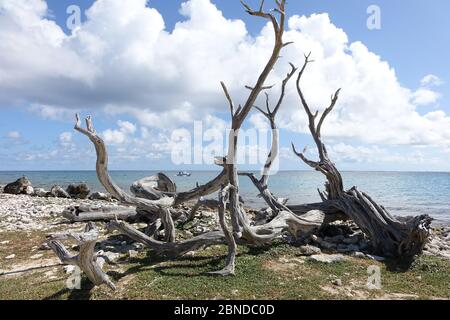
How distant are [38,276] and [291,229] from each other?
784 cm

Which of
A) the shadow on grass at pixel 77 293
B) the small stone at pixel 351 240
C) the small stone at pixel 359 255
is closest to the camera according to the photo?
the shadow on grass at pixel 77 293

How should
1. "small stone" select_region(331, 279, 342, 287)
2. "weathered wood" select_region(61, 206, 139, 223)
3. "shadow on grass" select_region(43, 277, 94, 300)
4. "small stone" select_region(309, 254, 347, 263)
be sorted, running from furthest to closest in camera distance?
"weathered wood" select_region(61, 206, 139, 223)
"small stone" select_region(309, 254, 347, 263)
"small stone" select_region(331, 279, 342, 287)
"shadow on grass" select_region(43, 277, 94, 300)

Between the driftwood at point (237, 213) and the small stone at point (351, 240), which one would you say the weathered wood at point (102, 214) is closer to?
the driftwood at point (237, 213)

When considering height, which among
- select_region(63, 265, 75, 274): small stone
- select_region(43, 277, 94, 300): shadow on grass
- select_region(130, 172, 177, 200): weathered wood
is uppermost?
select_region(130, 172, 177, 200): weathered wood

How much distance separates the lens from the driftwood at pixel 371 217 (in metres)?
11.0

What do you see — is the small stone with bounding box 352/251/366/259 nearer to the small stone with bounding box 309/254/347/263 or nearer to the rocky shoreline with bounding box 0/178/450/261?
the rocky shoreline with bounding box 0/178/450/261

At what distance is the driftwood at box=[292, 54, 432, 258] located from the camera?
1102 centimetres

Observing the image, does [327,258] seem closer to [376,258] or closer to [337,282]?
[376,258]

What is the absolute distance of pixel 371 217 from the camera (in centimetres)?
1241

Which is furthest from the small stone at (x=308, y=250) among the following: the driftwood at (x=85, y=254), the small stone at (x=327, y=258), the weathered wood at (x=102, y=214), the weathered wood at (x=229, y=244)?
the weathered wood at (x=102, y=214)

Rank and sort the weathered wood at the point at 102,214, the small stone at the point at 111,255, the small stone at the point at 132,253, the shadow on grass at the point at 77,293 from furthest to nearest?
the weathered wood at the point at 102,214 < the small stone at the point at 132,253 < the small stone at the point at 111,255 < the shadow on grass at the point at 77,293

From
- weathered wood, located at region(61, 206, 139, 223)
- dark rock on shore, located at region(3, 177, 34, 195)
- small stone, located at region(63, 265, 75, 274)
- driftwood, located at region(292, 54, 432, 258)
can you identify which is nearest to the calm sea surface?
driftwood, located at region(292, 54, 432, 258)

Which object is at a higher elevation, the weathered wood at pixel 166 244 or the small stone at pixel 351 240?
the weathered wood at pixel 166 244
